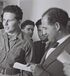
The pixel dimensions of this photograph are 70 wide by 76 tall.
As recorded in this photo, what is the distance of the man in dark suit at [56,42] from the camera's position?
52.1 inches

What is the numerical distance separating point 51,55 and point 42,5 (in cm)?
227

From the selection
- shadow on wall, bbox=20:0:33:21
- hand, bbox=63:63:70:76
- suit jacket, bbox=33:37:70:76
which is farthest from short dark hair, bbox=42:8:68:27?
shadow on wall, bbox=20:0:33:21

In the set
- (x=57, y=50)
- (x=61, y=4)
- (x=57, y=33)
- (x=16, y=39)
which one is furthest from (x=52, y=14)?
(x=61, y=4)

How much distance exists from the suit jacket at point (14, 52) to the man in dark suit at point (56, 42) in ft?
1.39

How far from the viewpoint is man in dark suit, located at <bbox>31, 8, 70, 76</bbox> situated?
132 centimetres

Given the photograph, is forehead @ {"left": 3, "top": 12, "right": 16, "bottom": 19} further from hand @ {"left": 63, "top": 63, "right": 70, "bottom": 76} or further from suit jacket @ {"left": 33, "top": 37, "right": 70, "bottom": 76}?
hand @ {"left": 63, "top": 63, "right": 70, "bottom": 76}

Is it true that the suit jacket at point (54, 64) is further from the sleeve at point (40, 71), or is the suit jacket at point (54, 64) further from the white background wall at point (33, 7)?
the white background wall at point (33, 7)

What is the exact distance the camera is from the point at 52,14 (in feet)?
4.67

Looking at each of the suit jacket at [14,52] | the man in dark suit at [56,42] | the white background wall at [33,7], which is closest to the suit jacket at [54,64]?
the man in dark suit at [56,42]

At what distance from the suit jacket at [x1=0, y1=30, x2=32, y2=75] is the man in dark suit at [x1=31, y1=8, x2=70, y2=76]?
16.7 inches

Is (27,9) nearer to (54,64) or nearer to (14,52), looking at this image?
(14,52)

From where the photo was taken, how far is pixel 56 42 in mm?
1451

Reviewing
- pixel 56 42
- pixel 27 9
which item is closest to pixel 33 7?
pixel 27 9

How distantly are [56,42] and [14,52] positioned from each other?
516mm
